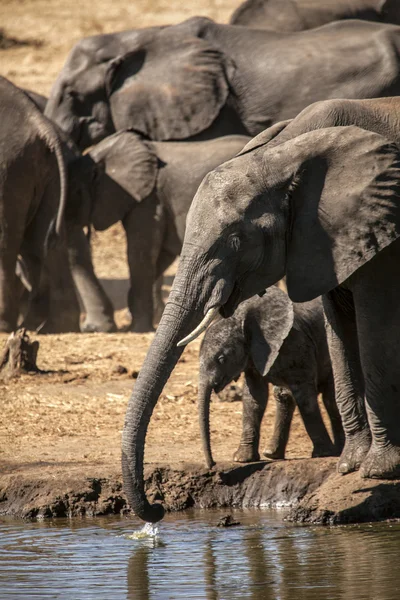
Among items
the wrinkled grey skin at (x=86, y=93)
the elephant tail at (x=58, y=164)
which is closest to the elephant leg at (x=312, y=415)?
the elephant tail at (x=58, y=164)

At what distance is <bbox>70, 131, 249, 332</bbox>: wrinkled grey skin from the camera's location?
12.1 meters

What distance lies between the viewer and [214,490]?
20.1ft

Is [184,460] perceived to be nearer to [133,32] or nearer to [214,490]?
[214,490]

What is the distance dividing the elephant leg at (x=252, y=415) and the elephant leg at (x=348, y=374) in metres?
0.76

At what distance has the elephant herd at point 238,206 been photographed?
515 cm

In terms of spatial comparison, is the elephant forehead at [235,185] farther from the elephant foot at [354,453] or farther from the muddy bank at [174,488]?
the muddy bank at [174,488]

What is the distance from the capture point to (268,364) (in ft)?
20.8

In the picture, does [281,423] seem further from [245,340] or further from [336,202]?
[336,202]

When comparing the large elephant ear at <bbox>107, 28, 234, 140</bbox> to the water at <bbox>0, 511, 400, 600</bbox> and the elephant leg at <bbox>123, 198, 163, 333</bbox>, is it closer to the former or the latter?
the elephant leg at <bbox>123, 198, 163, 333</bbox>

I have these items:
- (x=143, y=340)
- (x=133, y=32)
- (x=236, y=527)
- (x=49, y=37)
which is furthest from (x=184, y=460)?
(x=49, y=37)

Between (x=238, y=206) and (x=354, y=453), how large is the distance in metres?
1.34

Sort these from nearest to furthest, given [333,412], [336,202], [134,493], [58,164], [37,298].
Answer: [134,493] < [336,202] < [333,412] < [58,164] < [37,298]

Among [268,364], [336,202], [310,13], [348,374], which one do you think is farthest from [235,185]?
[310,13]

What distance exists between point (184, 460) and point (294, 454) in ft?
2.38
